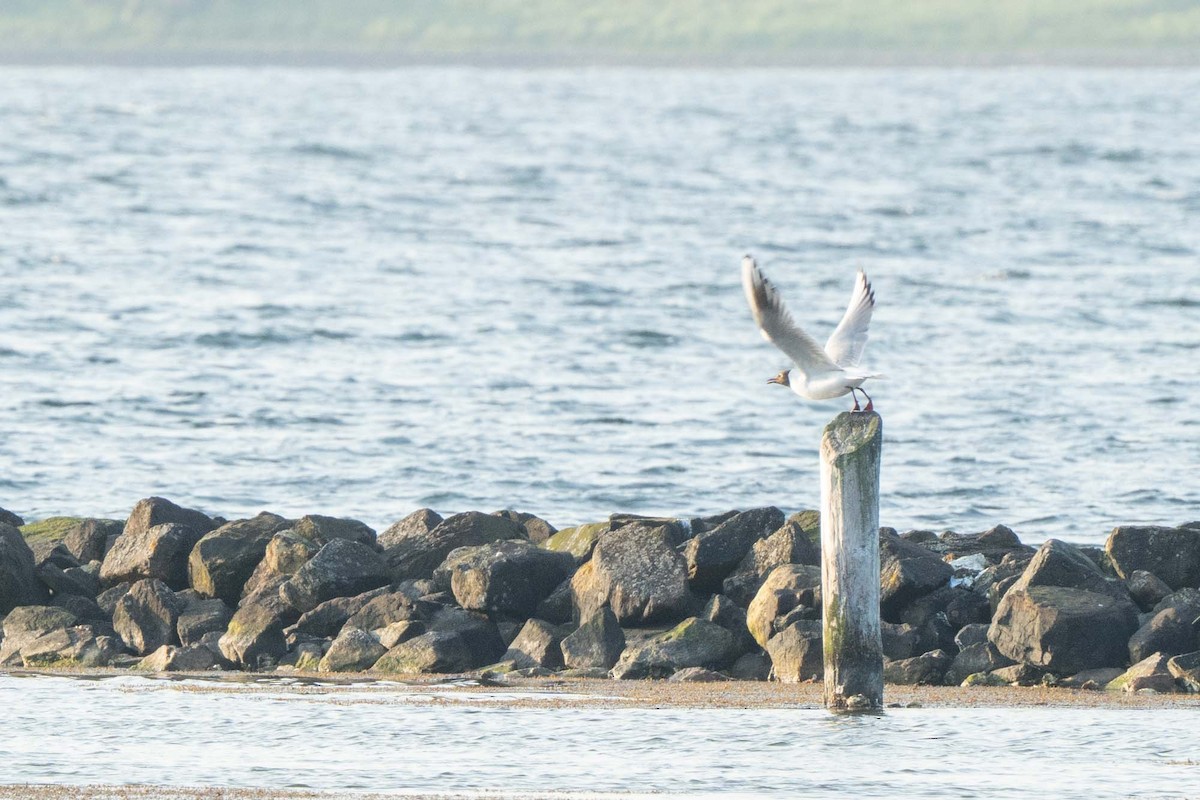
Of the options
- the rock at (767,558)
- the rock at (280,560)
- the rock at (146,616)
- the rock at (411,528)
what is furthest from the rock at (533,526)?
the rock at (146,616)

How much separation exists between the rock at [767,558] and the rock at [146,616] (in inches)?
195

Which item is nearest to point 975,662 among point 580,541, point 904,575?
point 904,575

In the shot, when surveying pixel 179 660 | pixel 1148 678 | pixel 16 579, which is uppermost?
pixel 16 579

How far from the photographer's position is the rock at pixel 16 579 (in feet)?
66.5

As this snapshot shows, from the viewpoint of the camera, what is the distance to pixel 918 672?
17688 mm

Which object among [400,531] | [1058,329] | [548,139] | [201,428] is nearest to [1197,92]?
[548,139]

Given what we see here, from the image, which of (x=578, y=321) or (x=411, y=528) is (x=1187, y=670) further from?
(x=578, y=321)

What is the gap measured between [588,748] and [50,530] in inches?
366

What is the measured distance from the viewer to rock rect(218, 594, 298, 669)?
62.0ft

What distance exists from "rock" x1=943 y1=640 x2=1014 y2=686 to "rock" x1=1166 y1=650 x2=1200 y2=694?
4.30 feet

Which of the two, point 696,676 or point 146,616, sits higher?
point 146,616

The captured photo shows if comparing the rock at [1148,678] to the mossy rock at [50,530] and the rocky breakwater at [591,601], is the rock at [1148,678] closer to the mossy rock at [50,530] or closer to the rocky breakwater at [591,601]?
the rocky breakwater at [591,601]

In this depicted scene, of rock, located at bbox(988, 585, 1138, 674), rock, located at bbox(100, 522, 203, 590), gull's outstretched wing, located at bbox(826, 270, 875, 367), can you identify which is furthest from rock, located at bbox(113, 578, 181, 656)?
rock, located at bbox(988, 585, 1138, 674)

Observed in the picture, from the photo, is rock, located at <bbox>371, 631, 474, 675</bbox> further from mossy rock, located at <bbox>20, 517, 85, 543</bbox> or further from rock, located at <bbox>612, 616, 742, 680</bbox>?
mossy rock, located at <bbox>20, 517, 85, 543</bbox>
